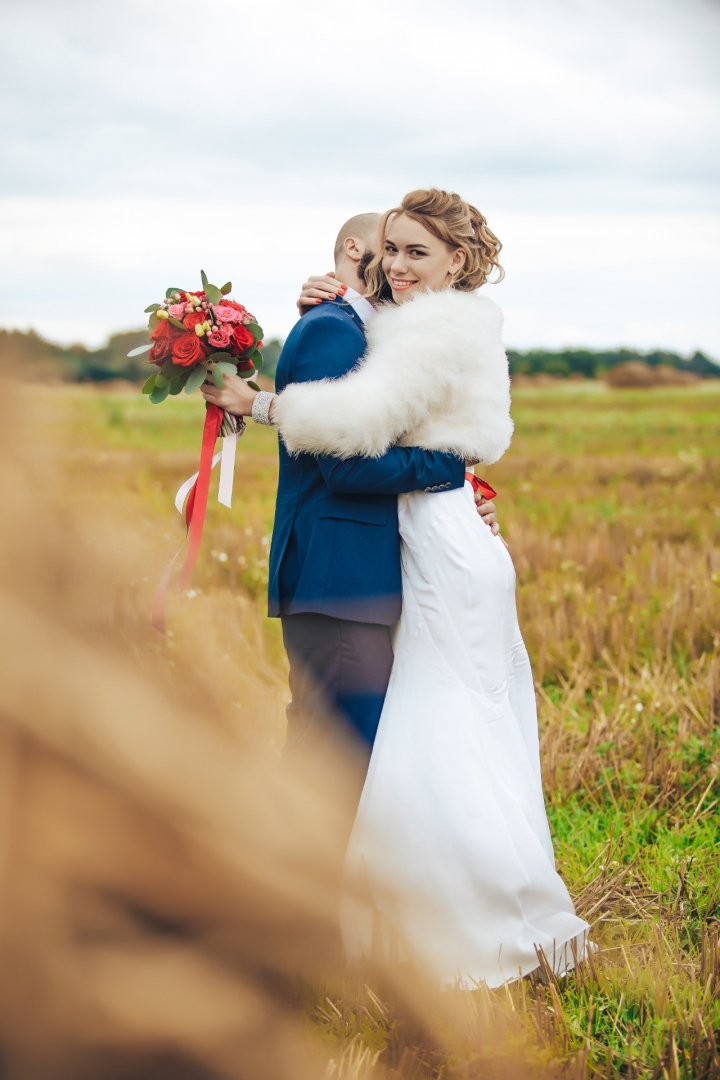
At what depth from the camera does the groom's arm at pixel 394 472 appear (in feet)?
6.50

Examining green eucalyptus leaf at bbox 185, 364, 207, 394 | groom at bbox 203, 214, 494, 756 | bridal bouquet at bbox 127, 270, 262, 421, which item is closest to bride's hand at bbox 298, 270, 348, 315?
groom at bbox 203, 214, 494, 756

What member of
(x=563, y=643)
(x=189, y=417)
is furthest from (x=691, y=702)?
(x=189, y=417)

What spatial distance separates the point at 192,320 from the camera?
197 centimetres

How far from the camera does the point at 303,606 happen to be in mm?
2082

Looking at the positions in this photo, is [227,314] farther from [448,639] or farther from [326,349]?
[448,639]

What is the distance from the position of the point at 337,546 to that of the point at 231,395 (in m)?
0.46

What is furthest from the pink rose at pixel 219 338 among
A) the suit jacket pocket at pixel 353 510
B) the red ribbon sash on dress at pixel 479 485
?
the red ribbon sash on dress at pixel 479 485

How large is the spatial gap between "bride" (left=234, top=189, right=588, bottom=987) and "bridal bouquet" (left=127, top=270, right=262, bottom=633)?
158 millimetres

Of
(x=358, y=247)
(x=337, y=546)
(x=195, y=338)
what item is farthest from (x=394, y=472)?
(x=358, y=247)

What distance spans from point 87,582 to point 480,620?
172cm

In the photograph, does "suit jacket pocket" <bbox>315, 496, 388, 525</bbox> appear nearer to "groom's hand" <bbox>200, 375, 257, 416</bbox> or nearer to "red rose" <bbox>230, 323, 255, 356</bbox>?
"groom's hand" <bbox>200, 375, 257, 416</bbox>

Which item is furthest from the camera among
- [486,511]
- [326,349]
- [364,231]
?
[364,231]

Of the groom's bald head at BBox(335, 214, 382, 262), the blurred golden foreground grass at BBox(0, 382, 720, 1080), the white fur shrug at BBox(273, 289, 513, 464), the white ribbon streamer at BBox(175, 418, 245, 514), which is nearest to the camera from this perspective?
the blurred golden foreground grass at BBox(0, 382, 720, 1080)

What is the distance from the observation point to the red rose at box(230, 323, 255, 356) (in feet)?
6.56
